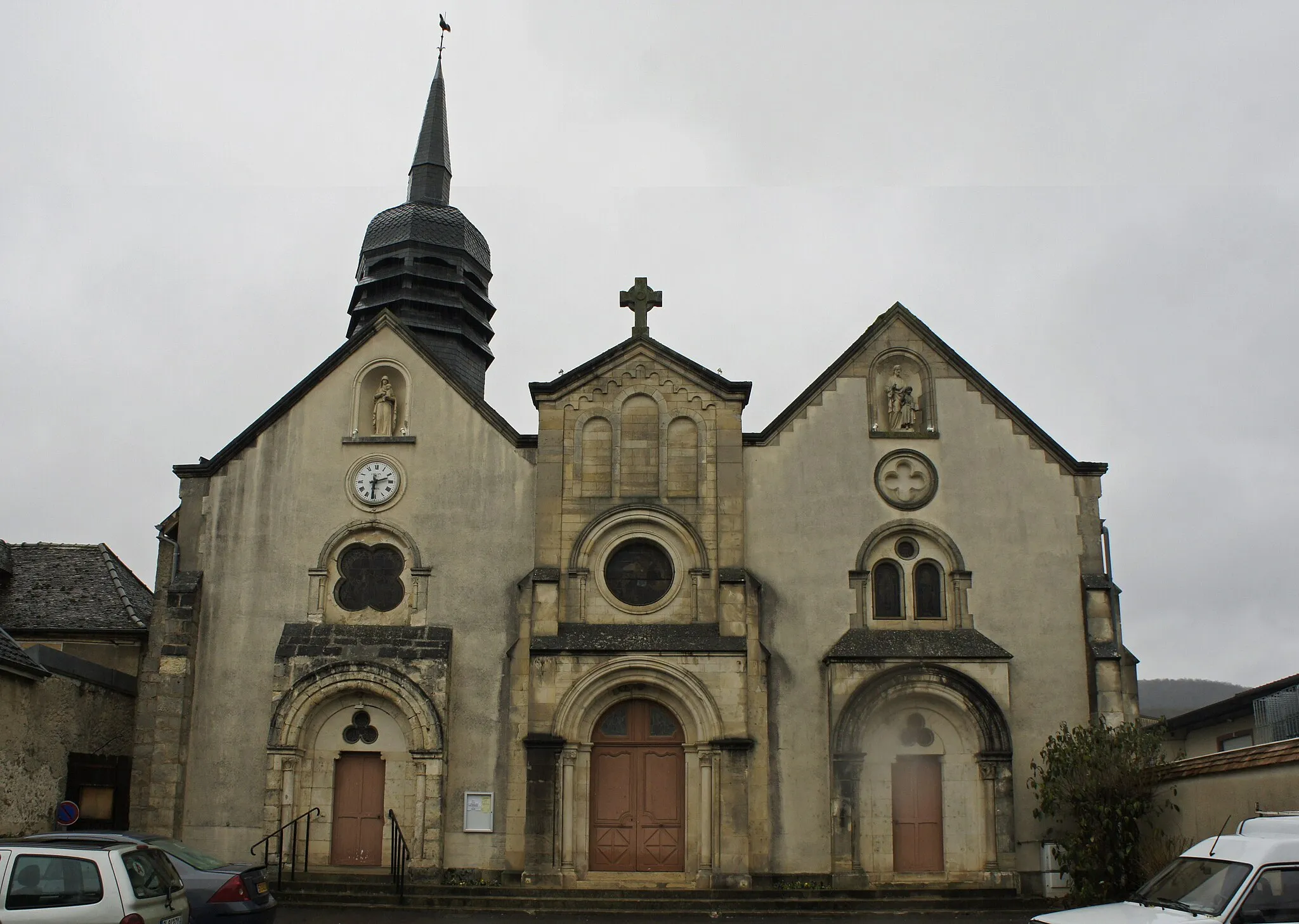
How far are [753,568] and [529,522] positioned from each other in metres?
4.02

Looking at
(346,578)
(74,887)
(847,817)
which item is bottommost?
(74,887)

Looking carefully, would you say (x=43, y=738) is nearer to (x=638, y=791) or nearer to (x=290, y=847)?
(x=290, y=847)

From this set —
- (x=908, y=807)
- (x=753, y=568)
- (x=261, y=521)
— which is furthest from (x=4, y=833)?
(x=908, y=807)

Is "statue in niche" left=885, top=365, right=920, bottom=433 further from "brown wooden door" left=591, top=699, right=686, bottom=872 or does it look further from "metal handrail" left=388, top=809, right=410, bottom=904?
"metal handrail" left=388, top=809, right=410, bottom=904

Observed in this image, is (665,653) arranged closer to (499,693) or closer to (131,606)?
(499,693)

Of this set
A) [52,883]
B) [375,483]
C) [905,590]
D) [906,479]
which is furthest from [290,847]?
[906,479]

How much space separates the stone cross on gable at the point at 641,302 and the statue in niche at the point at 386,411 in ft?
15.0

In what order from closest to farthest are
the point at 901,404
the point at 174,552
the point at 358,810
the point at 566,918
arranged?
the point at 566,918
the point at 358,810
the point at 901,404
the point at 174,552

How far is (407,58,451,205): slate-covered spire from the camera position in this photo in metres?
32.0

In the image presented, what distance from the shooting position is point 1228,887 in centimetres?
1027

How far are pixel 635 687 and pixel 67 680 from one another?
30.3ft

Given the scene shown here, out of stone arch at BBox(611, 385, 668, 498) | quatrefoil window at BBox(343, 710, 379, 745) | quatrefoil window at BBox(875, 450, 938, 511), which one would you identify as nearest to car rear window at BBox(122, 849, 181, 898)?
quatrefoil window at BBox(343, 710, 379, 745)

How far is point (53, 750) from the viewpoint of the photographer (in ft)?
63.5

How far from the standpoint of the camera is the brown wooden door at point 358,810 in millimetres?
20422
